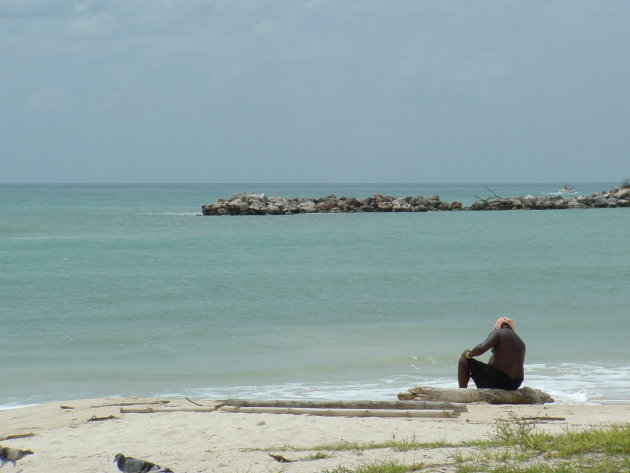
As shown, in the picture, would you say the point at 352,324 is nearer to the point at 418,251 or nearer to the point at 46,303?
the point at 46,303

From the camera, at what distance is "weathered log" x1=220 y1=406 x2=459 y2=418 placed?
27.5 feet

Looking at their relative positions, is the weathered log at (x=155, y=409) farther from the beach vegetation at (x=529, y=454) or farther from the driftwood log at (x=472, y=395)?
the beach vegetation at (x=529, y=454)

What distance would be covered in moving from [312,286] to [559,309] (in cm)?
677

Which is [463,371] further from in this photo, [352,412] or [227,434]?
[227,434]

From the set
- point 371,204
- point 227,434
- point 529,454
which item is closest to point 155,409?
point 227,434

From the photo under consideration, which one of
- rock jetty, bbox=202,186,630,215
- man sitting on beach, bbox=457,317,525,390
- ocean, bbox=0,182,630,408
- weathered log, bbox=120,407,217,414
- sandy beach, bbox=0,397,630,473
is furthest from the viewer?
rock jetty, bbox=202,186,630,215

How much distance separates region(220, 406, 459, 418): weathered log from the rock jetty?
48840 mm

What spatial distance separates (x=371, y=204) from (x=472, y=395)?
53881 millimetres

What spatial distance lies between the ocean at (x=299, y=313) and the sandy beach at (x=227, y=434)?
2.23 metres

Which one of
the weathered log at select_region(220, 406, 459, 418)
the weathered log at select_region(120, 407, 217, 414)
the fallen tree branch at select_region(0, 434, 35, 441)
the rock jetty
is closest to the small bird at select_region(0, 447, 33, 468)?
the fallen tree branch at select_region(0, 434, 35, 441)

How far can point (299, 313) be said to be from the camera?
1862 centimetres

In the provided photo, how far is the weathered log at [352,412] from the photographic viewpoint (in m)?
8.37

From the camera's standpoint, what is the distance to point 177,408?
30.3 ft

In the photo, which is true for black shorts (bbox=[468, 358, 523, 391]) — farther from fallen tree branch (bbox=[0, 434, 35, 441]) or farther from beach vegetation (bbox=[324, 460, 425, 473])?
fallen tree branch (bbox=[0, 434, 35, 441])
